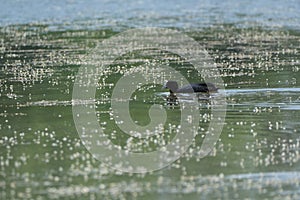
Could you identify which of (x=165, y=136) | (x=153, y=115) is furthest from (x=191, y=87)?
(x=165, y=136)

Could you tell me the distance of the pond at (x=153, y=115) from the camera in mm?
11039

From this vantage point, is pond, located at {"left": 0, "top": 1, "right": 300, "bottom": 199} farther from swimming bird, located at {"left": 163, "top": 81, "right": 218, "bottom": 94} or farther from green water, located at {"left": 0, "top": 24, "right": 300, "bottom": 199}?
swimming bird, located at {"left": 163, "top": 81, "right": 218, "bottom": 94}

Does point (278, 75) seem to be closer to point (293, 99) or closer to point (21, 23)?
point (293, 99)

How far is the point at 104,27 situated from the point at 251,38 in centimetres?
621

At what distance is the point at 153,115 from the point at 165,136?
1892 mm

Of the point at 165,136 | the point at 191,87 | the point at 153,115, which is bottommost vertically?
the point at 165,136

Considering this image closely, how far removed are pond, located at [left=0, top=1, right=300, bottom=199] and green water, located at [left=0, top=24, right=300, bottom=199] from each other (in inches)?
0.6

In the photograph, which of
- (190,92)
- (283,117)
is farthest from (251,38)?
(283,117)

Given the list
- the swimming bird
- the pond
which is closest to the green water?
the pond

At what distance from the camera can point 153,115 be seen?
612 inches

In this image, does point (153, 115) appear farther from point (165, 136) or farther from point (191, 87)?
point (191, 87)

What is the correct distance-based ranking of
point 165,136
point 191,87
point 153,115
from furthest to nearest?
point 191,87 < point 153,115 < point 165,136

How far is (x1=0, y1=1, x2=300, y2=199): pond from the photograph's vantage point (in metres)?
11.0

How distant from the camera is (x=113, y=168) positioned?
466 inches
